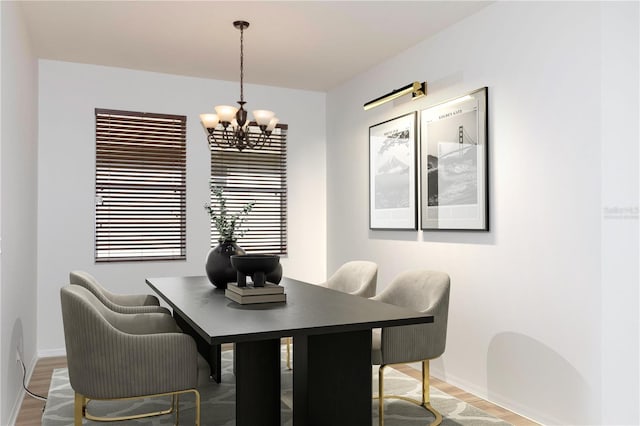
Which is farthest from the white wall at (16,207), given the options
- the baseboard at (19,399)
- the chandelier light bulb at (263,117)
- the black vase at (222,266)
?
the chandelier light bulb at (263,117)

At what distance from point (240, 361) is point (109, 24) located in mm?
2718

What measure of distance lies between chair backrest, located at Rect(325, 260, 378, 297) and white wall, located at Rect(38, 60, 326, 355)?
1.53 m

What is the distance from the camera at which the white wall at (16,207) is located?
9.28ft

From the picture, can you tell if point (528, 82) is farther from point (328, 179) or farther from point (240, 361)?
point (328, 179)

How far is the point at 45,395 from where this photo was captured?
349cm

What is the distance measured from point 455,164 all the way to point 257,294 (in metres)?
1.81

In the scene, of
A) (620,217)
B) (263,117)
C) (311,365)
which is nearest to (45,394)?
(311,365)

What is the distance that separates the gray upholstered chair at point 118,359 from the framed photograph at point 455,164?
2083 mm

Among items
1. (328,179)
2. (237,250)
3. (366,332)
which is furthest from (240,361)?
(328,179)

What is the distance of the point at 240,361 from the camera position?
231 cm

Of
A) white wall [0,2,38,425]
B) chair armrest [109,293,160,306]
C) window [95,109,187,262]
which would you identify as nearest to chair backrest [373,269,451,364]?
chair armrest [109,293,160,306]

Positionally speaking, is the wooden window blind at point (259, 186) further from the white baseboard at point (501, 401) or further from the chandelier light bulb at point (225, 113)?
the white baseboard at point (501, 401)

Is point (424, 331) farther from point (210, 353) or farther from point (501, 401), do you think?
point (210, 353)

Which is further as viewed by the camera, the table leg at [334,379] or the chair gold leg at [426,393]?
the chair gold leg at [426,393]
